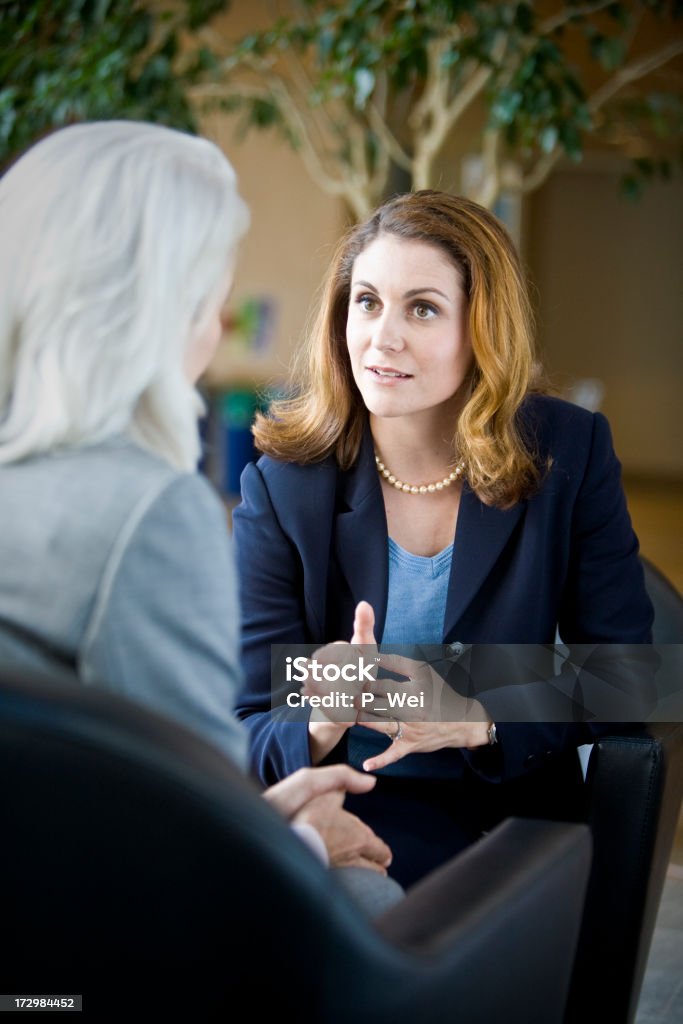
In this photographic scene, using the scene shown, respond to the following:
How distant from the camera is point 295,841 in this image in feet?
2.86

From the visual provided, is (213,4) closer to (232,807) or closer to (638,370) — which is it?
(232,807)

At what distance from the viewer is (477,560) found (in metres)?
1.80

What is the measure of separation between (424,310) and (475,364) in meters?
0.13

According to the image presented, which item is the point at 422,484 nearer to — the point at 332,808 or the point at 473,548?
the point at 473,548

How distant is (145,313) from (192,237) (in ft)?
0.29

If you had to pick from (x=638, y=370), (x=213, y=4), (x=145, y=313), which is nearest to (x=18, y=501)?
(x=145, y=313)

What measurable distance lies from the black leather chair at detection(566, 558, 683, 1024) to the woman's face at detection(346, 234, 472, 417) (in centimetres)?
59

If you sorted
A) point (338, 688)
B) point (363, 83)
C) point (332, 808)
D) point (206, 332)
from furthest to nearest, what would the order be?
1. point (363, 83)
2. point (338, 688)
3. point (332, 808)
4. point (206, 332)

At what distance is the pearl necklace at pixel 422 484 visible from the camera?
1887mm

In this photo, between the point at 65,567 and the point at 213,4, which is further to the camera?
the point at 213,4

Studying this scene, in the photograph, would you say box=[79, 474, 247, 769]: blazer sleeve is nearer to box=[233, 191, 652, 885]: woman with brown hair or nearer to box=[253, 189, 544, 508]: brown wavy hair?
box=[233, 191, 652, 885]: woman with brown hair

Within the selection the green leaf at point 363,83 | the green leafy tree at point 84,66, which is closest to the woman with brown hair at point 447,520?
the green leaf at point 363,83

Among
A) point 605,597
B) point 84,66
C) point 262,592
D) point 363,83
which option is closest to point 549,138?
point 363,83

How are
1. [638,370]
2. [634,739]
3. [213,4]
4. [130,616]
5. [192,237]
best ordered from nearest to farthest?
[130,616]
[192,237]
[634,739]
[213,4]
[638,370]
